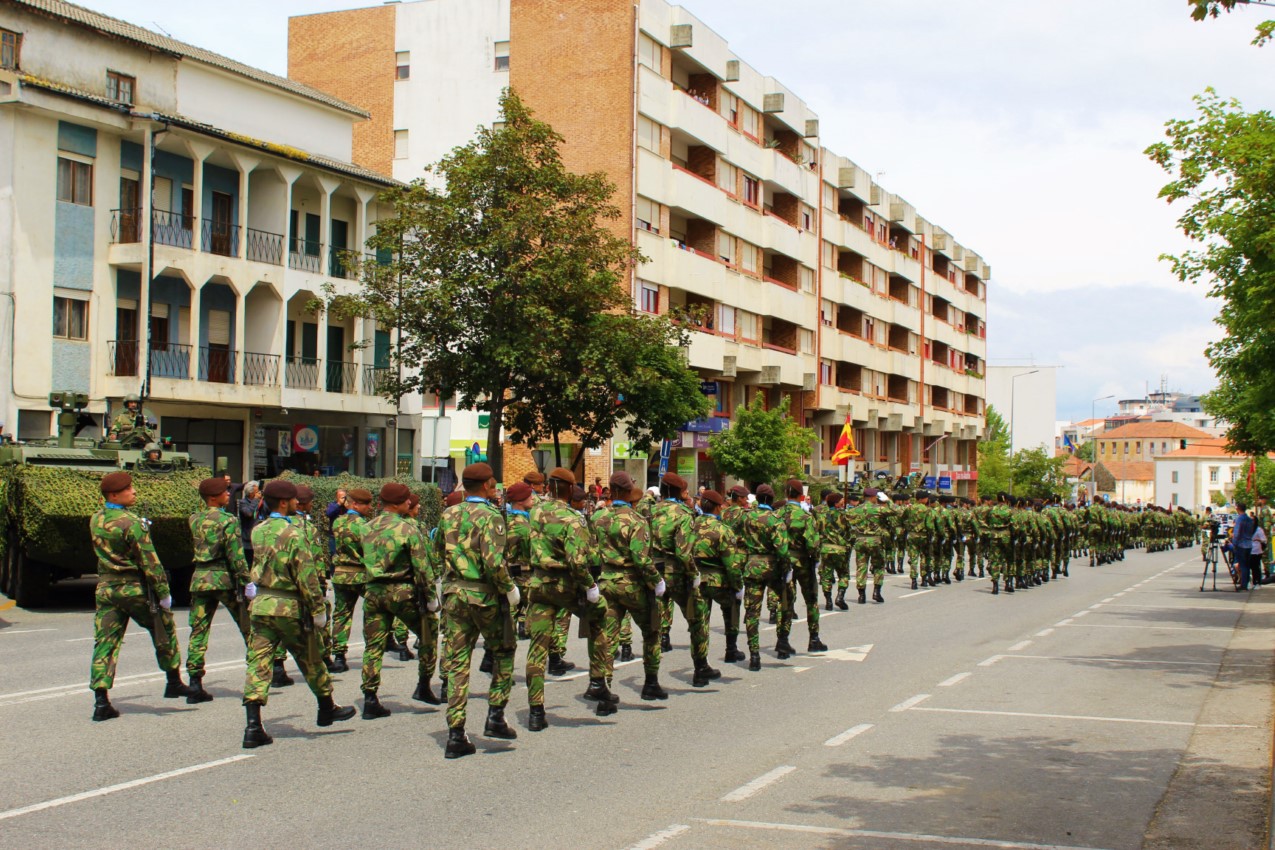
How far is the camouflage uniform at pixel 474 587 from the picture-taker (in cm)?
877

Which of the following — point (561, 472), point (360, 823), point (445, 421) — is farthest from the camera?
point (445, 421)

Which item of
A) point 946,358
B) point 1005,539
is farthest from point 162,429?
point 946,358

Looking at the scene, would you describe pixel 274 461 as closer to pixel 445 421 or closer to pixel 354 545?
pixel 445 421

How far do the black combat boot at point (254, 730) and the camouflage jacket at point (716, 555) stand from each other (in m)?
4.61

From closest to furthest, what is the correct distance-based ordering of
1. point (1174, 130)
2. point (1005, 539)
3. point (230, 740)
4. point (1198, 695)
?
point (230, 740) → point (1198, 695) → point (1174, 130) → point (1005, 539)

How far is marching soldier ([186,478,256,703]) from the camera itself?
34.8 feet

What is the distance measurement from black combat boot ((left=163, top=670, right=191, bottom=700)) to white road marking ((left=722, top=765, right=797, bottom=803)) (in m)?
4.94

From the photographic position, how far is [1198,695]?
12.0 meters

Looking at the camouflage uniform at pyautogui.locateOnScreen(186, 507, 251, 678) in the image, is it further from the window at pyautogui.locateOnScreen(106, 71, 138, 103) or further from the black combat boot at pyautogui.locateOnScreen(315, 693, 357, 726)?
the window at pyautogui.locateOnScreen(106, 71, 138, 103)

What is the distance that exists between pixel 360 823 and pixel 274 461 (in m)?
28.4

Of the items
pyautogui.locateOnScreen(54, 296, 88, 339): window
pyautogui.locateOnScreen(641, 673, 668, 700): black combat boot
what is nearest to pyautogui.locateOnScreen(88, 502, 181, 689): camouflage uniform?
pyautogui.locateOnScreen(641, 673, 668, 700): black combat boot

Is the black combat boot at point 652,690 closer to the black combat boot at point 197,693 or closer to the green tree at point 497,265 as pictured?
the black combat boot at point 197,693

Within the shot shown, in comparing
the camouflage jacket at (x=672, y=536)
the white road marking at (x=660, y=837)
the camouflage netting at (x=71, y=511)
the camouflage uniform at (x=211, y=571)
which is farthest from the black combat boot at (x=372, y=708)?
the camouflage netting at (x=71, y=511)

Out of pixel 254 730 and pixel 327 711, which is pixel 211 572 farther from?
pixel 254 730
